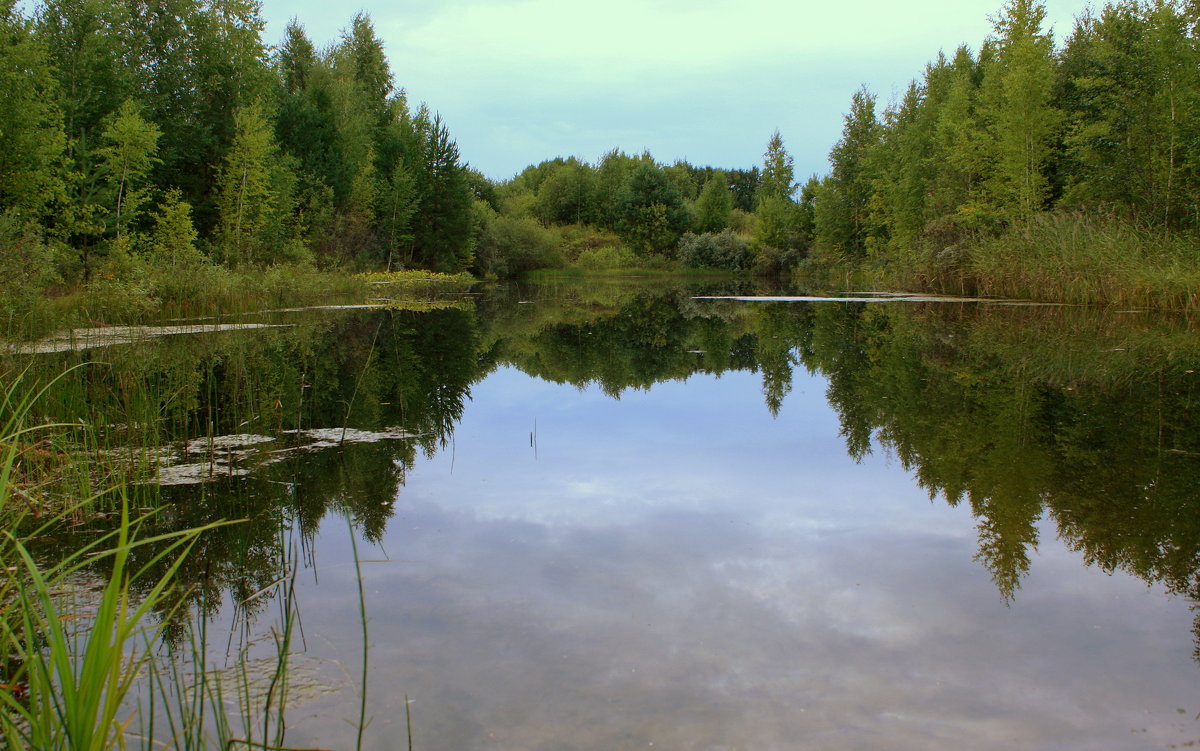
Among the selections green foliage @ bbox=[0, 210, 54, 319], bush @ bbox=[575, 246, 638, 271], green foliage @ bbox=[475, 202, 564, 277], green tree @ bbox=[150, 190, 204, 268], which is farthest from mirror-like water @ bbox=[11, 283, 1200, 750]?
bush @ bbox=[575, 246, 638, 271]

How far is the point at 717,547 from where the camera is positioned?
3.62 m

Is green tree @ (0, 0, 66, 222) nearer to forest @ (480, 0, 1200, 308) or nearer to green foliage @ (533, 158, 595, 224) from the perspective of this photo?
forest @ (480, 0, 1200, 308)

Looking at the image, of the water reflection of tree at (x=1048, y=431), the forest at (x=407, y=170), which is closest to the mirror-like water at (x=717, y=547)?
the water reflection of tree at (x=1048, y=431)

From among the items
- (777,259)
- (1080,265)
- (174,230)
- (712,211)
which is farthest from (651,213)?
(1080,265)

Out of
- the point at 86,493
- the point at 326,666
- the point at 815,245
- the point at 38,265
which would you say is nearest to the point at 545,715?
the point at 326,666

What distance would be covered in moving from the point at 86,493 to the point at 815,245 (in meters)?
43.0

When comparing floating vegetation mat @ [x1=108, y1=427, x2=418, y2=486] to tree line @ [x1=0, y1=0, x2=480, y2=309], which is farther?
tree line @ [x1=0, y1=0, x2=480, y2=309]

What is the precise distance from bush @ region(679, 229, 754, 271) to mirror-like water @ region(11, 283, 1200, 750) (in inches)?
1705

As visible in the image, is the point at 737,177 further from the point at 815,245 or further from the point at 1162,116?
the point at 1162,116

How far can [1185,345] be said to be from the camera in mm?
9367

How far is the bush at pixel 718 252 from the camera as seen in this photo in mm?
51031

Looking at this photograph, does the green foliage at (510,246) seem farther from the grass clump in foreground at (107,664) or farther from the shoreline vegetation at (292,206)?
the grass clump in foreground at (107,664)

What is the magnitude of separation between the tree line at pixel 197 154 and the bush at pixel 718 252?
668 inches

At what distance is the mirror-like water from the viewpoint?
227cm
